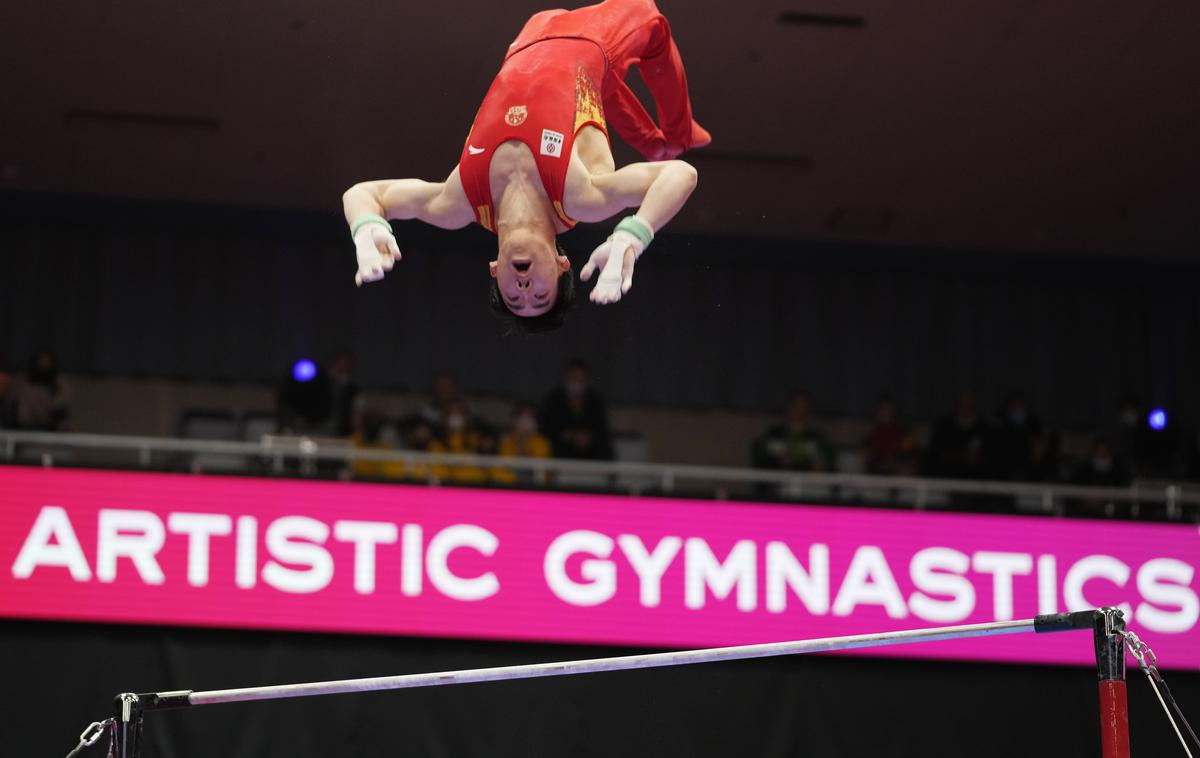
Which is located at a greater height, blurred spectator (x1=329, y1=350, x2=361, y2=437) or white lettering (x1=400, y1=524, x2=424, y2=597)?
blurred spectator (x1=329, y1=350, x2=361, y2=437)

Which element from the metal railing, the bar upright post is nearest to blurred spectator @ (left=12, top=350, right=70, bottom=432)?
the metal railing

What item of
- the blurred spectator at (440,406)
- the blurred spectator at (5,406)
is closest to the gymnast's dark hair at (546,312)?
the blurred spectator at (440,406)

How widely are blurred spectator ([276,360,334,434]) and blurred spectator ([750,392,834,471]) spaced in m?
3.03

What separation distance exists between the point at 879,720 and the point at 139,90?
653 centimetres

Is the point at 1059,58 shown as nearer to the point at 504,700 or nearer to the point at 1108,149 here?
the point at 1108,149

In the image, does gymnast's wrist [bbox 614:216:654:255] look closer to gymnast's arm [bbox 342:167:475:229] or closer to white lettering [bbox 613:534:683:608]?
gymnast's arm [bbox 342:167:475:229]

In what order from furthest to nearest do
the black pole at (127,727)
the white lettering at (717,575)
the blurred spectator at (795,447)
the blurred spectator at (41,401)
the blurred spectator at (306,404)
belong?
the blurred spectator at (795,447)
the blurred spectator at (41,401)
the blurred spectator at (306,404)
the white lettering at (717,575)
the black pole at (127,727)

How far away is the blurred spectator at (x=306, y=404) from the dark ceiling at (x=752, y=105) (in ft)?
6.58

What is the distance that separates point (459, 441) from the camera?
970cm

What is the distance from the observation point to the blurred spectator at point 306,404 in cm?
967

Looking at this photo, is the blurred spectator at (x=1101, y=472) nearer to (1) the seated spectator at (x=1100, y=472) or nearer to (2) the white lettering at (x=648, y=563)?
(1) the seated spectator at (x=1100, y=472)

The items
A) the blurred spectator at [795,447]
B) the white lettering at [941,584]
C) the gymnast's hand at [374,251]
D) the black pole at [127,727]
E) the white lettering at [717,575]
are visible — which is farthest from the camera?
the blurred spectator at [795,447]

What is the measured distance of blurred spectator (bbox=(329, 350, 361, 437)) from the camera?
9.84 metres

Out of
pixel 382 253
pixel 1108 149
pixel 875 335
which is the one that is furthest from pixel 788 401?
pixel 382 253
